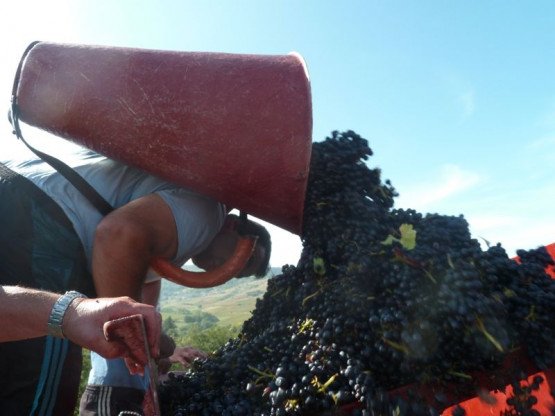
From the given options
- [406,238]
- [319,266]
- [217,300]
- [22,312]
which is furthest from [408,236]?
[217,300]

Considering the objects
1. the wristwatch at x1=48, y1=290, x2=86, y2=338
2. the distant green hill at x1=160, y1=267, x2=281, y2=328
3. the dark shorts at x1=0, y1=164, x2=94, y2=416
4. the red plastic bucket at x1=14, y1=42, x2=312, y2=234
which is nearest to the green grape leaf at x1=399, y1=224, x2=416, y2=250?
the red plastic bucket at x1=14, y1=42, x2=312, y2=234

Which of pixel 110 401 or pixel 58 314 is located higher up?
pixel 58 314

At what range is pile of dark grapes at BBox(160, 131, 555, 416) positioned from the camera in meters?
1.35

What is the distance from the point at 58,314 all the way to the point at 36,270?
2.24 ft

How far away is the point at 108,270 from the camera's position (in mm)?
1965

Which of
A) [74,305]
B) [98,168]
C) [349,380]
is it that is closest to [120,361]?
[74,305]

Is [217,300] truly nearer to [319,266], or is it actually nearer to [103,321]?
[319,266]

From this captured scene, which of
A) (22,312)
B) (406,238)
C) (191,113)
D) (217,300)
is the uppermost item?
(191,113)

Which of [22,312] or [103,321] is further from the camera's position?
[22,312]

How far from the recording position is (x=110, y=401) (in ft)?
6.31

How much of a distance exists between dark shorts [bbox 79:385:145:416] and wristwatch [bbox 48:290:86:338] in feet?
1.98

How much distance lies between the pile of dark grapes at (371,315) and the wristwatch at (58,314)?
62cm

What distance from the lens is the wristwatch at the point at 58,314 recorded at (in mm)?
1479

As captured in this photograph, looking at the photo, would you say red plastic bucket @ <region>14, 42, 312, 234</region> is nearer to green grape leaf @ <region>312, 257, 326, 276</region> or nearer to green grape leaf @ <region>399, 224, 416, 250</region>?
green grape leaf @ <region>312, 257, 326, 276</region>
